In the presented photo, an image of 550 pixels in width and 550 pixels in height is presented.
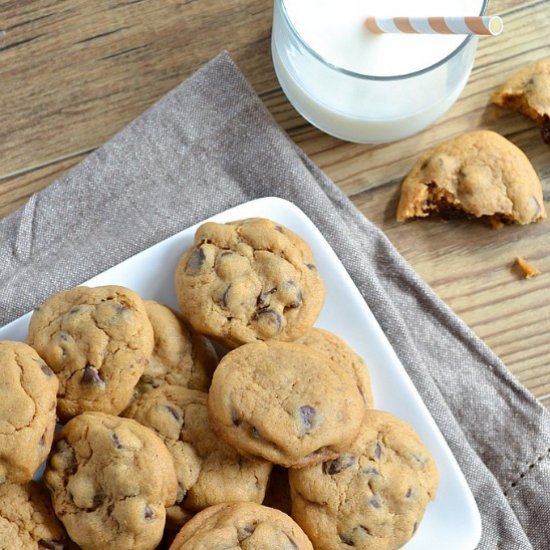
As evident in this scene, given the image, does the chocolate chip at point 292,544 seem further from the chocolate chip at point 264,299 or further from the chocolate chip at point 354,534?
the chocolate chip at point 264,299

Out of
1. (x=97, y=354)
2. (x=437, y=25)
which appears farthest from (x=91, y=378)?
(x=437, y=25)

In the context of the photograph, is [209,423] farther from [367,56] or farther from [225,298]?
[367,56]

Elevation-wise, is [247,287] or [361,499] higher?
[247,287]

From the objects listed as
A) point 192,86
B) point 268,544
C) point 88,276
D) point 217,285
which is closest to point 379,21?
point 192,86

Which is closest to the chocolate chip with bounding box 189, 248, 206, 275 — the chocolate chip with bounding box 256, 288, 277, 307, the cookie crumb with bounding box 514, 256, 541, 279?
the chocolate chip with bounding box 256, 288, 277, 307

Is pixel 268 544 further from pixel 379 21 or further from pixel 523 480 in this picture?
pixel 379 21

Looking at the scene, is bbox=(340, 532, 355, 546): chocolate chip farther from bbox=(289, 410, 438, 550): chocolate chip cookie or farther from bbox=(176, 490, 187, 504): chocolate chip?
bbox=(176, 490, 187, 504): chocolate chip
